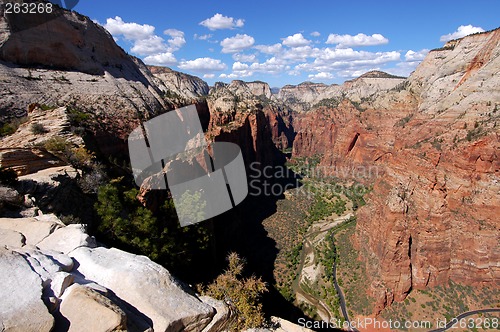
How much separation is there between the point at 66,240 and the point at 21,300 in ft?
14.8

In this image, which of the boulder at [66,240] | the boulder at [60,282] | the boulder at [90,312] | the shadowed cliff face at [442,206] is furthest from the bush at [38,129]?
the shadowed cliff face at [442,206]

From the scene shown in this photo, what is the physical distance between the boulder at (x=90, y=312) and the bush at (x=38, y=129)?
1799cm

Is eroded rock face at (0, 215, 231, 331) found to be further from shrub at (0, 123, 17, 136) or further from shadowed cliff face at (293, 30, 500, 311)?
shadowed cliff face at (293, 30, 500, 311)

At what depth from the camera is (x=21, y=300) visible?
6.30 metres

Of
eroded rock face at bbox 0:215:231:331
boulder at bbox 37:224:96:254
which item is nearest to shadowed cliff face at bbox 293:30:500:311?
eroded rock face at bbox 0:215:231:331

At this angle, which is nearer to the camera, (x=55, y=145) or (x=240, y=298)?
(x=240, y=298)

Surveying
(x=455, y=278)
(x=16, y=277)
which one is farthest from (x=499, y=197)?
(x=16, y=277)

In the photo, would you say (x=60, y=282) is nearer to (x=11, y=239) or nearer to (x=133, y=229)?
(x=11, y=239)

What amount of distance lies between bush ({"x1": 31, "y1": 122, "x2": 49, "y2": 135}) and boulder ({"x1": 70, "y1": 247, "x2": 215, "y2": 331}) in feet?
49.7

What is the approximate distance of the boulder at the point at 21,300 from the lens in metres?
5.89

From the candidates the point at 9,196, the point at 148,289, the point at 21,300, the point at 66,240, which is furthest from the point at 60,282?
→ the point at 9,196

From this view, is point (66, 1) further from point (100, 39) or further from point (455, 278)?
point (455, 278)

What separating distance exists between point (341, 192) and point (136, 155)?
50.8 metres

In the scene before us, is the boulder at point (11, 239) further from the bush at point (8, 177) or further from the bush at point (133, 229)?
the bush at point (133, 229)
